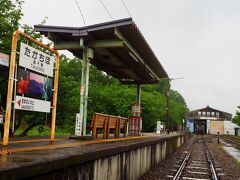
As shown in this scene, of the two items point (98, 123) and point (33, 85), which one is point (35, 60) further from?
point (98, 123)

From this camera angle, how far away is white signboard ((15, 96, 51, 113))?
6.11 metres

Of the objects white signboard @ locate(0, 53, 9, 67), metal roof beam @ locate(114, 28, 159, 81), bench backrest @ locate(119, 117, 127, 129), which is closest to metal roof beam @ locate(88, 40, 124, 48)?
metal roof beam @ locate(114, 28, 159, 81)

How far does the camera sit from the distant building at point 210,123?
272ft

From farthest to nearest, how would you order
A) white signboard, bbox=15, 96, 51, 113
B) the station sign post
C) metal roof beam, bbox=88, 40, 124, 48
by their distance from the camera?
1. metal roof beam, bbox=88, 40, 124, 48
2. white signboard, bbox=15, 96, 51, 113
3. the station sign post

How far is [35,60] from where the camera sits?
672 centimetres

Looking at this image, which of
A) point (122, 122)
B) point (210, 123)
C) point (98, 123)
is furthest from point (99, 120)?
point (210, 123)

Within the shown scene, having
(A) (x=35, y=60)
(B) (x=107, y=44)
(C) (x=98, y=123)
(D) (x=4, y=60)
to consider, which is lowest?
(C) (x=98, y=123)

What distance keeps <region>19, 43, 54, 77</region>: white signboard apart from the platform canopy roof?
150 inches

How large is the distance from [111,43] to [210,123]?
9043 cm

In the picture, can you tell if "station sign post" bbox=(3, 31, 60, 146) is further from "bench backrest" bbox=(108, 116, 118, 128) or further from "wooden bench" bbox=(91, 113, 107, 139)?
"bench backrest" bbox=(108, 116, 118, 128)

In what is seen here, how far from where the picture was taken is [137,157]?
9.99 metres

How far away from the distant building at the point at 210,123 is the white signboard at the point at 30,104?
69127 mm

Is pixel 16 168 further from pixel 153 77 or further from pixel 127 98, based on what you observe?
pixel 127 98

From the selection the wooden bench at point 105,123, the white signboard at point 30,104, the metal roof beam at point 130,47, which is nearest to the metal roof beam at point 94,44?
the metal roof beam at point 130,47
